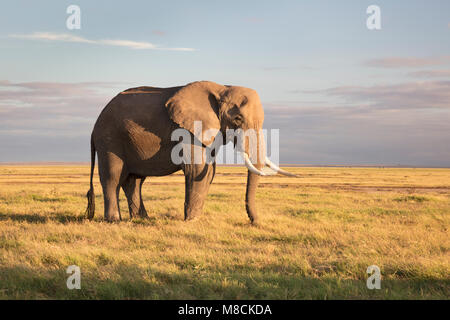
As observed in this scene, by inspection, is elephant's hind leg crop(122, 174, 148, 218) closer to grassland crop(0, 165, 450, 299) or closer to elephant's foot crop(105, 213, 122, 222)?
elephant's foot crop(105, 213, 122, 222)

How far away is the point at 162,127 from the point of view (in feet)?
40.9

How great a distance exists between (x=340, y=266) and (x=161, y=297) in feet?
10.2

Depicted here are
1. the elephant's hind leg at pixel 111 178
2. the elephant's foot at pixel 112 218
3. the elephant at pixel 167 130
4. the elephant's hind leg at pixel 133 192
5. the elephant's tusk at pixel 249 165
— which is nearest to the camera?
the elephant's tusk at pixel 249 165

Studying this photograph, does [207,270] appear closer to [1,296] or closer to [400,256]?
[1,296]

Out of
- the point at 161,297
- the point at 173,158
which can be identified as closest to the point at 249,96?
the point at 173,158

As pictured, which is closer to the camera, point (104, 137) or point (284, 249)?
point (284, 249)

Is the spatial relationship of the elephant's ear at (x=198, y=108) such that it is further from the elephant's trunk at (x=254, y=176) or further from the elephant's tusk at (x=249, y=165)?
the elephant's trunk at (x=254, y=176)

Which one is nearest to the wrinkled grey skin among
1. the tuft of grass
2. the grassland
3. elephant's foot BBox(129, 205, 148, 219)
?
elephant's foot BBox(129, 205, 148, 219)

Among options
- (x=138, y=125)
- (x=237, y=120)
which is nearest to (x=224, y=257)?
(x=237, y=120)

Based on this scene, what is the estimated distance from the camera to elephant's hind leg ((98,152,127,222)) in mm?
12867

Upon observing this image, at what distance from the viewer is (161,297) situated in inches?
237

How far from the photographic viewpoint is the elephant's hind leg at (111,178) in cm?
1287

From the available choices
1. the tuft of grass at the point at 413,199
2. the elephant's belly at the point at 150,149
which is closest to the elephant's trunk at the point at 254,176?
the elephant's belly at the point at 150,149

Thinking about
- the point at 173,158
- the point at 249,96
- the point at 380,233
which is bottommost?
the point at 380,233
